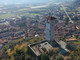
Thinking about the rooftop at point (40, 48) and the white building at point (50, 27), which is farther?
the white building at point (50, 27)

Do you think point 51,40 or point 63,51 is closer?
point 63,51

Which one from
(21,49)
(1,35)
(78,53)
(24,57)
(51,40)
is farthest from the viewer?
(1,35)

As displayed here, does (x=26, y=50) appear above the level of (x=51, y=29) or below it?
below

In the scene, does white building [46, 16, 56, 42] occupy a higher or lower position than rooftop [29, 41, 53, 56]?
higher

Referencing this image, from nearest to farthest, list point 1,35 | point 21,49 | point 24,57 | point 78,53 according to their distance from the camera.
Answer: point 78,53 → point 24,57 → point 21,49 → point 1,35

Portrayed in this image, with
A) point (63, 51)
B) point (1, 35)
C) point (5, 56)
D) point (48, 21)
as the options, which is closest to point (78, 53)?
point (63, 51)

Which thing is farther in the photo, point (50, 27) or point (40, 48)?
point (50, 27)

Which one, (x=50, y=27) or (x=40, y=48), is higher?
(x=50, y=27)

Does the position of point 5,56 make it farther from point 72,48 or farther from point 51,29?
point 72,48

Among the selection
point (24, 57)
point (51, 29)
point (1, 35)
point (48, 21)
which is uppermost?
point (48, 21)

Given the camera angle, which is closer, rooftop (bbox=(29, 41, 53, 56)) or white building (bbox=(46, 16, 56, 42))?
rooftop (bbox=(29, 41, 53, 56))

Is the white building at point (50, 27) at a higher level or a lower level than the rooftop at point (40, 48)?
higher
